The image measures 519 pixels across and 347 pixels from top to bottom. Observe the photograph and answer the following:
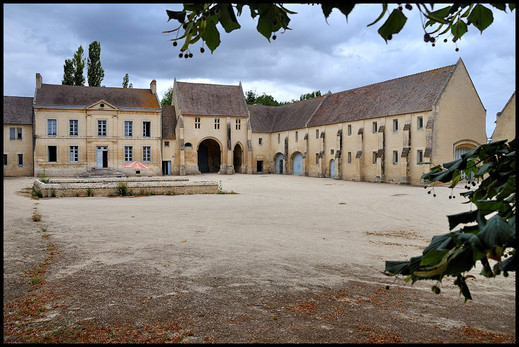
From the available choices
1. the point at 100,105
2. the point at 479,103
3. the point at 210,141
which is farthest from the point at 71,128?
the point at 479,103

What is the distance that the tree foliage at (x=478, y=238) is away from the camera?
2.14 metres

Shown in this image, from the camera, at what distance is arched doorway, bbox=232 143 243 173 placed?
161 ft

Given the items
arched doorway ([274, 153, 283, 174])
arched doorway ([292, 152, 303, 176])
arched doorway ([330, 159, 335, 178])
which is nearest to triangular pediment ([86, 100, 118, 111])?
arched doorway ([274, 153, 283, 174])

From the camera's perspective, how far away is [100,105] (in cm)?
4100

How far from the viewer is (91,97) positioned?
4188 cm

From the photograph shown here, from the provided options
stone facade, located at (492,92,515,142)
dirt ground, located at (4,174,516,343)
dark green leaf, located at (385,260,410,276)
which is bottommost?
dirt ground, located at (4,174,516,343)

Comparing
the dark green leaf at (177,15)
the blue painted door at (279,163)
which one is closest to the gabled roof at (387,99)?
the blue painted door at (279,163)

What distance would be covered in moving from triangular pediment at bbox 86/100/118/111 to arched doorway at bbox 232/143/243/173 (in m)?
15.0

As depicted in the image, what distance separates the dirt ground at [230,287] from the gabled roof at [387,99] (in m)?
21.0

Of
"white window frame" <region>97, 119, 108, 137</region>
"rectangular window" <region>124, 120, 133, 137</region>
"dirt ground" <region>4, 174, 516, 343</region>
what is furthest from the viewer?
"rectangular window" <region>124, 120, 133, 137</region>

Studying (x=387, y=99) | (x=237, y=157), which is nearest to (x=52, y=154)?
(x=237, y=157)

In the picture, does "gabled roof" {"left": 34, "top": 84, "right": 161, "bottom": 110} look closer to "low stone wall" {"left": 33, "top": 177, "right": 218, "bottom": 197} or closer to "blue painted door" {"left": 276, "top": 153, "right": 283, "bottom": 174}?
"blue painted door" {"left": 276, "top": 153, "right": 283, "bottom": 174}

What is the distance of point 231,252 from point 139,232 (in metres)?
3.49

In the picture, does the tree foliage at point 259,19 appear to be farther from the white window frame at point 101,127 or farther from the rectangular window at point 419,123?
the white window frame at point 101,127
